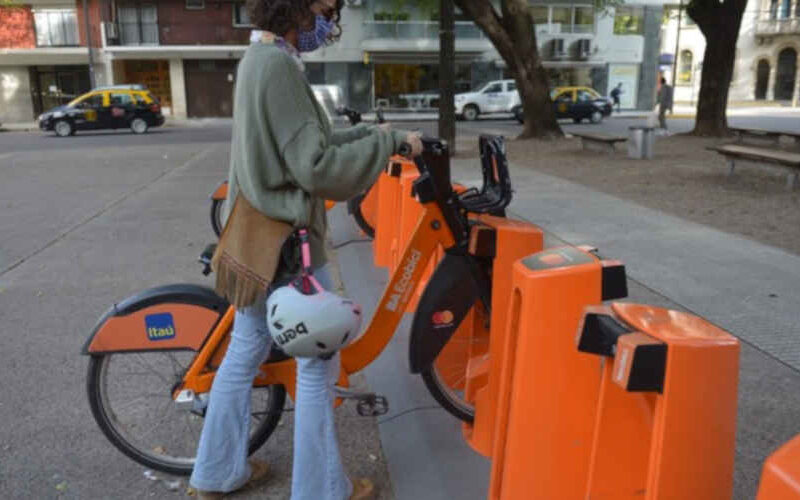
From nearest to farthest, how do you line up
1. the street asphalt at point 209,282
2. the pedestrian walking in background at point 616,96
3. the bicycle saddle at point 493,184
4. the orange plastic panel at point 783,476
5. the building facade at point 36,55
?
the orange plastic panel at point 783,476
the bicycle saddle at point 493,184
the street asphalt at point 209,282
the building facade at point 36,55
the pedestrian walking in background at point 616,96

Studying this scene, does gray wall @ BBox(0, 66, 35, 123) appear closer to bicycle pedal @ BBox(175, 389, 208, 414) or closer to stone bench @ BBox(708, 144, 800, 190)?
stone bench @ BBox(708, 144, 800, 190)

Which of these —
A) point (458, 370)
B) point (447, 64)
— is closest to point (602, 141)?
point (447, 64)

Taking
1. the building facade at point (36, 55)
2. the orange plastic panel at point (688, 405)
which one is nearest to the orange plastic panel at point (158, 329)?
the orange plastic panel at point (688, 405)

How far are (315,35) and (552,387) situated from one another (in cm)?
137

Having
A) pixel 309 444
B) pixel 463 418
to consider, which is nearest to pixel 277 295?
pixel 309 444

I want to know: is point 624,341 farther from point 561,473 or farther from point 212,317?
point 212,317

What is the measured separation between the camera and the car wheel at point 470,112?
33.4 metres

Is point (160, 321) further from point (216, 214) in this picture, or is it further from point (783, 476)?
point (216, 214)

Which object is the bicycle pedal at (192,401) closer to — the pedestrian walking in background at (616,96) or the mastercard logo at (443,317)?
the mastercard logo at (443,317)

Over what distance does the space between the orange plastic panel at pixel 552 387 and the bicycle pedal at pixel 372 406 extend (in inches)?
33.7

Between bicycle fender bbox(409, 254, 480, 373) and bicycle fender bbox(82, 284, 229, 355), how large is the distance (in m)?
0.79

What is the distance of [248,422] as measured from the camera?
103 inches

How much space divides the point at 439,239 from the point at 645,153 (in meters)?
12.2

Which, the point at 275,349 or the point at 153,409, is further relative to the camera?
the point at 153,409
